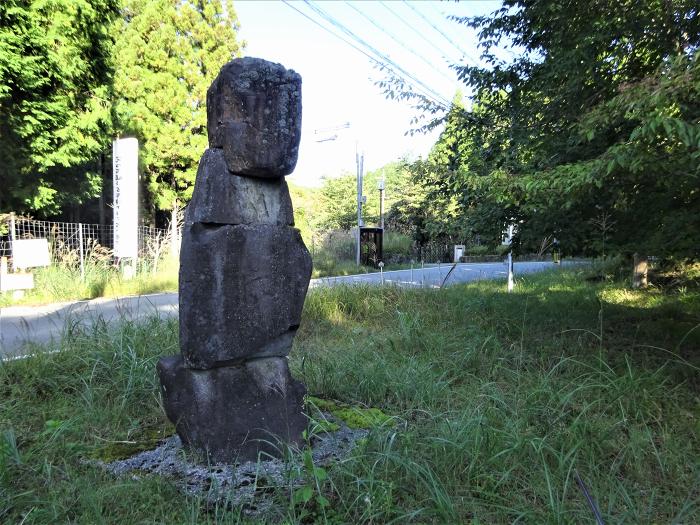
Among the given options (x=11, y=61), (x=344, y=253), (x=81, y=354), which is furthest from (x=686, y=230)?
(x=344, y=253)

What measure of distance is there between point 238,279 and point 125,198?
8913 mm

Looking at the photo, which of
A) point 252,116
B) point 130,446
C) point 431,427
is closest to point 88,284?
point 130,446

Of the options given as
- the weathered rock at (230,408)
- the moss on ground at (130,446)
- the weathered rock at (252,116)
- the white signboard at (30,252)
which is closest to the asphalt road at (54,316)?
the white signboard at (30,252)

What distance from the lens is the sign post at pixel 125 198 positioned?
10289 mm

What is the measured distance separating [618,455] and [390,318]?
3.95 meters

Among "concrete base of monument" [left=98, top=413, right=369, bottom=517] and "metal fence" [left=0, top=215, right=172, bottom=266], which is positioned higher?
"metal fence" [left=0, top=215, right=172, bottom=266]

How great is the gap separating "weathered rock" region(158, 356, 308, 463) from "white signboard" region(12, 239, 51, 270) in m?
7.51

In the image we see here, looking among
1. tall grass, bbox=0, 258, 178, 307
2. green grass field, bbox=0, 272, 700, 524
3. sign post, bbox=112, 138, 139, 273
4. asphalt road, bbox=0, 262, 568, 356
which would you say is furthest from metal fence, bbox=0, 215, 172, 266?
green grass field, bbox=0, 272, 700, 524

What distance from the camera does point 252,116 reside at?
8.78 feet

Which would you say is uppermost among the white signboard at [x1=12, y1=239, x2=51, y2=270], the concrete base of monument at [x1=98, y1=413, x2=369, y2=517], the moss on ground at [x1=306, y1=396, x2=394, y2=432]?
the white signboard at [x1=12, y1=239, x2=51, y2=270]

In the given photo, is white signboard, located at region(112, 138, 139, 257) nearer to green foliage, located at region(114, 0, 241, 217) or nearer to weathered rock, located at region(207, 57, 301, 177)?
green foliage, located at region(114, 0, 241, 217)

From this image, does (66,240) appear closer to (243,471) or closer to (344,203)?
(243,471)

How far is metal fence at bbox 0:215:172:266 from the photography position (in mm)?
10773

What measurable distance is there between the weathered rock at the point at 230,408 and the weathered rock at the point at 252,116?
117cm
